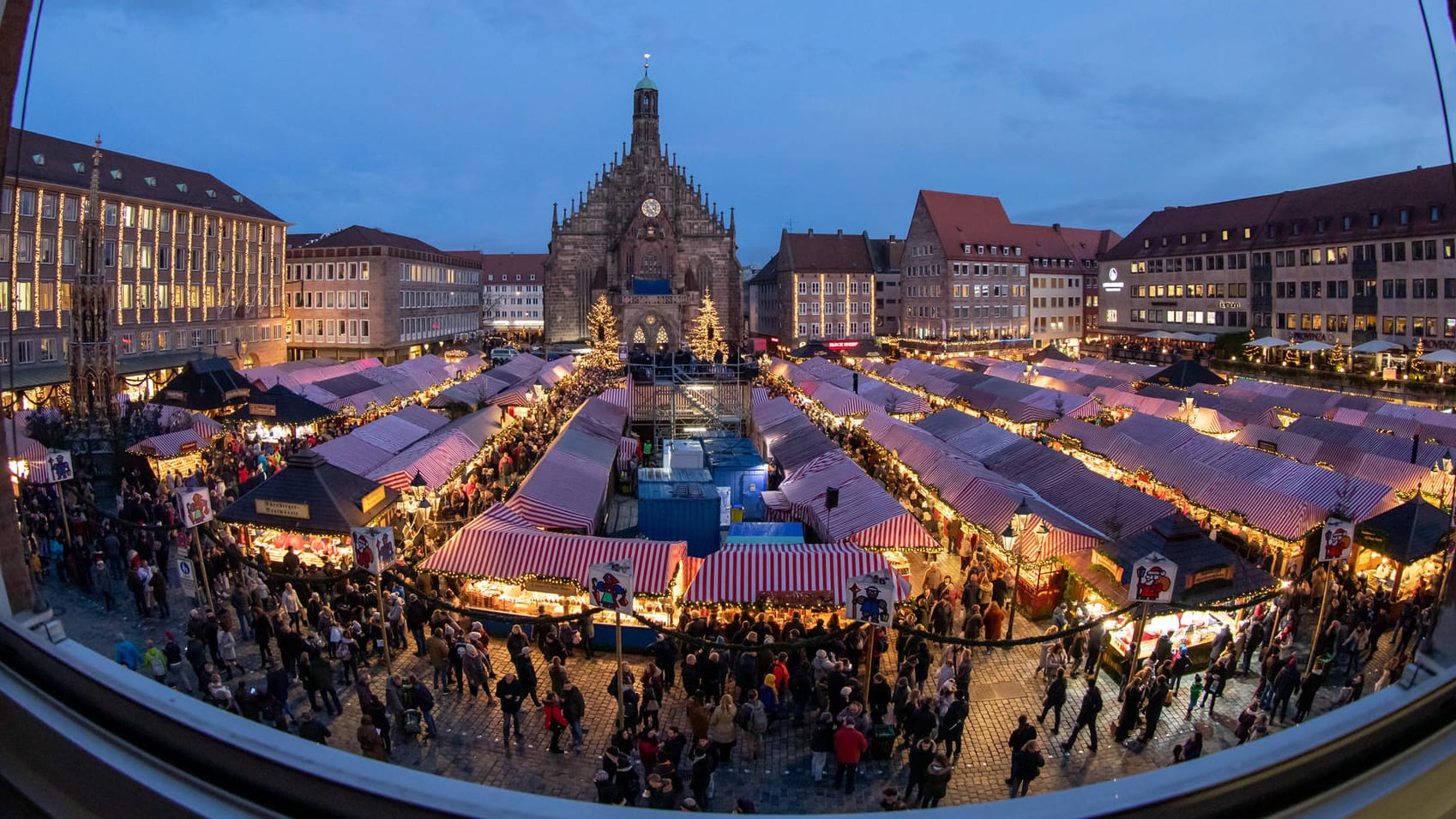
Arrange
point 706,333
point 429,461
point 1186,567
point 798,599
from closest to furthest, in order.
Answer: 1. point 1186,567
2. point 798,599
3. point 429,461
4. point 706,333

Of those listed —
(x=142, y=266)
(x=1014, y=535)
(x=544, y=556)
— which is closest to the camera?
(x=544, y=556)

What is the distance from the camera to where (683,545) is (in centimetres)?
1221

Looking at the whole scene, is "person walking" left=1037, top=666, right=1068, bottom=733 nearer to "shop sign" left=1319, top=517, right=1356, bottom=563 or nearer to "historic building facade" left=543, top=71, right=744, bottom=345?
"shop sign" left=1319, top=517, right=1356, bottom=563

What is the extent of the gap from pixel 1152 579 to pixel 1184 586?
1.67 metres

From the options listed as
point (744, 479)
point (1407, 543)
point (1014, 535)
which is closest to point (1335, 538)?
point (1407, 543)

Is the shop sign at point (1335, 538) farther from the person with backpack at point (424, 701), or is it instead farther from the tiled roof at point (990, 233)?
the tiled roof at point (990, 233)

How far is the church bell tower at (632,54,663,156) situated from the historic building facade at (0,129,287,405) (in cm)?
2562

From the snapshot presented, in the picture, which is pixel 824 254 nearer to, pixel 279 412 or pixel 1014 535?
pixel 279 412

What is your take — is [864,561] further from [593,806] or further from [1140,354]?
[1140,354]

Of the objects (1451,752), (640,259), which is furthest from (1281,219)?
(1451,752)

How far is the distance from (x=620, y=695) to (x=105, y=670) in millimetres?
6631

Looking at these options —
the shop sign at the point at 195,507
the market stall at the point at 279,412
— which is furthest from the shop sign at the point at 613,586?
the market stall at the point at 279,412

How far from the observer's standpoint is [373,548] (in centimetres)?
1021

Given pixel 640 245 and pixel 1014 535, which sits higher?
pixel 640 245
